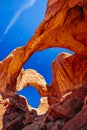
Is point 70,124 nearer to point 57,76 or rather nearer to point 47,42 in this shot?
point 47,42

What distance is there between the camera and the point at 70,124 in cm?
1242

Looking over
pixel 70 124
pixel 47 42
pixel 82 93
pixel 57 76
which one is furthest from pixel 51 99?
pixel 70 124

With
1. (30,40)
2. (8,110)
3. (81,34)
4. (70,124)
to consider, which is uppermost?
(30,40)

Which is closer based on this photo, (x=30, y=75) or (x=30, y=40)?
(x=30, y=40)

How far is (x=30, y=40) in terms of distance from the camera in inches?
1086

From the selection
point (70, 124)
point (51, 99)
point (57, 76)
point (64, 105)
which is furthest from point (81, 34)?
point (70, 124)

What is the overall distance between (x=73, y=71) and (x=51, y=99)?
474cm

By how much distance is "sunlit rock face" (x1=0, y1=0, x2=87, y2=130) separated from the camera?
15.7 meters

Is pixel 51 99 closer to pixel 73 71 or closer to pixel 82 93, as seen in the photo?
pixel 73 71

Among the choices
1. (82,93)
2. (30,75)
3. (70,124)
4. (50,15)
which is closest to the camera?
(70,124)

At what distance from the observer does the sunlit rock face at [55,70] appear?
1573 centimetres

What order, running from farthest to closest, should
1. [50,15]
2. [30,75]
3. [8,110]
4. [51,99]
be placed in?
[30,75]
[51,99]
[50,15]
[8,110]

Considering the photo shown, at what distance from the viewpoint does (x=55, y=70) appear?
34406mm

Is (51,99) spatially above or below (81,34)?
below
